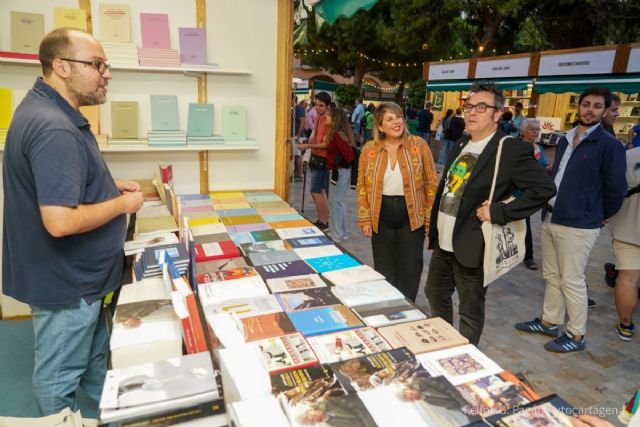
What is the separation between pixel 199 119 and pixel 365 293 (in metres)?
2.11

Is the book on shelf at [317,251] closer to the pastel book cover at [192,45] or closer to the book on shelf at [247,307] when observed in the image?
the book on shelf at [247,307]

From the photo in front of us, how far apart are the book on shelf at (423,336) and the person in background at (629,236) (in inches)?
84.6

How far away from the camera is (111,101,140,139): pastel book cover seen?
3.02m

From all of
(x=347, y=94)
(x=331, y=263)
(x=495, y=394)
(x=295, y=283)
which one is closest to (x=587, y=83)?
(x=331, y=263)

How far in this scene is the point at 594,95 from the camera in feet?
8.73

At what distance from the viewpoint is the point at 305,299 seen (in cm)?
175

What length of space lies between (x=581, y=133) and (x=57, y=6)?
11.9 feet

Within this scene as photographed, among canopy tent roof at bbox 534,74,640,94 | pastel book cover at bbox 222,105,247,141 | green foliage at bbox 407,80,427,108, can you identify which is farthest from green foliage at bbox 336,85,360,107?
pastel book cover at bbox 222,105,247,141

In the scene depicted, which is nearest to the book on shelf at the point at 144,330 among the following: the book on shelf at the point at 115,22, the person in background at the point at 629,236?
the book on shelf at the point at 115,22

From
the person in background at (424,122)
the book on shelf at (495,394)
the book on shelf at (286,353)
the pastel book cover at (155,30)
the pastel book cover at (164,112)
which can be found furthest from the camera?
the person in background at (424,122)

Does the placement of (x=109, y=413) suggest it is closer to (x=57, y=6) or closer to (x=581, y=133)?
(x=57, y=6)

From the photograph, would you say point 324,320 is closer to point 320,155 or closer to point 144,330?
point 144,330

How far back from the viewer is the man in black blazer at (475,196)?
2049 millimetres

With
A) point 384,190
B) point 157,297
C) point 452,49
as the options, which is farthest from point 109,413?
point 452,49
